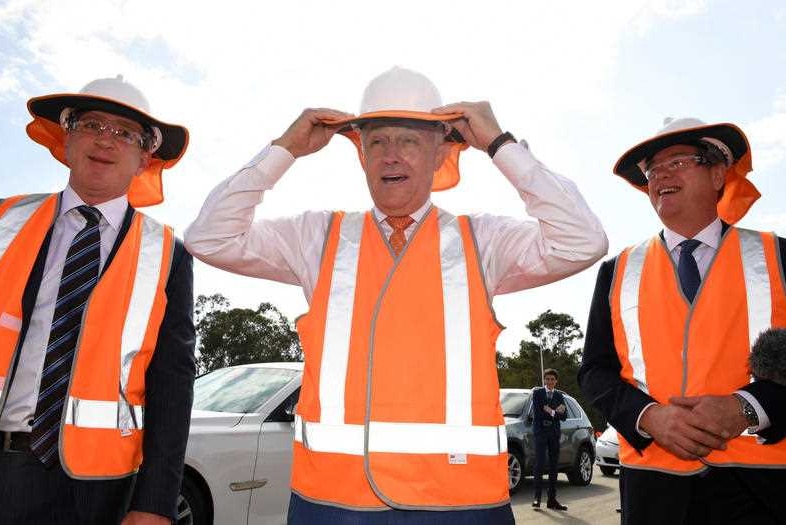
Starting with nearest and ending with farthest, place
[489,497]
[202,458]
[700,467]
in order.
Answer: [489,497] → [700,467] → [202,458]

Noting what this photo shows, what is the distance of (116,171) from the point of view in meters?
2.72

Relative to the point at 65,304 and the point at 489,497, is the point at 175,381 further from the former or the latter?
the point at 489,497

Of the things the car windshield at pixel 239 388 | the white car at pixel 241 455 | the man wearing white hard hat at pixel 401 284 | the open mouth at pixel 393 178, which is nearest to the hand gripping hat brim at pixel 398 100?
the man wearing white hard hat at pixel 401 284

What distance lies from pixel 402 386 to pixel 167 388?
3.41ft

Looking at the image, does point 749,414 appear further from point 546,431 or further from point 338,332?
point 546,431

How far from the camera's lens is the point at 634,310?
287cm

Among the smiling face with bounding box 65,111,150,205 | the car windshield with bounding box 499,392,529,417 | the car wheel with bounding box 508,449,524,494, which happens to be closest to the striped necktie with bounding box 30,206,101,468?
the smiling face with bounding box 65,111,150,205

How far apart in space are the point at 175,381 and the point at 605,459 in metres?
14.4

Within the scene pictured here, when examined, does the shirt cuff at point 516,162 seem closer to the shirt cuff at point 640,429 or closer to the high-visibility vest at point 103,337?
the shirt cuff at point 640,429

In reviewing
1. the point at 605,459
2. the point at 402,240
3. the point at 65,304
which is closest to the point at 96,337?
the point at 65,304

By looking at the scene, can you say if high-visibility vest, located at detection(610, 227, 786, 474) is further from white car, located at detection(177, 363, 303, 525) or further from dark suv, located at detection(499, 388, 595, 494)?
dark suv, located at detection(499, 388, 595, 494)

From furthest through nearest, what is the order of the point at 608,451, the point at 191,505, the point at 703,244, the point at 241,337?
the point at 241,337 < the point at 608,451 < the point at 191,505 < the point at 703,244

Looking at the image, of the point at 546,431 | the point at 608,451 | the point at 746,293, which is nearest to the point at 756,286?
the point at 746,293

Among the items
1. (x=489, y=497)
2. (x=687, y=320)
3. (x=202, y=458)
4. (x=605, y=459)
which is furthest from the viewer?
(x=605, y=459)
